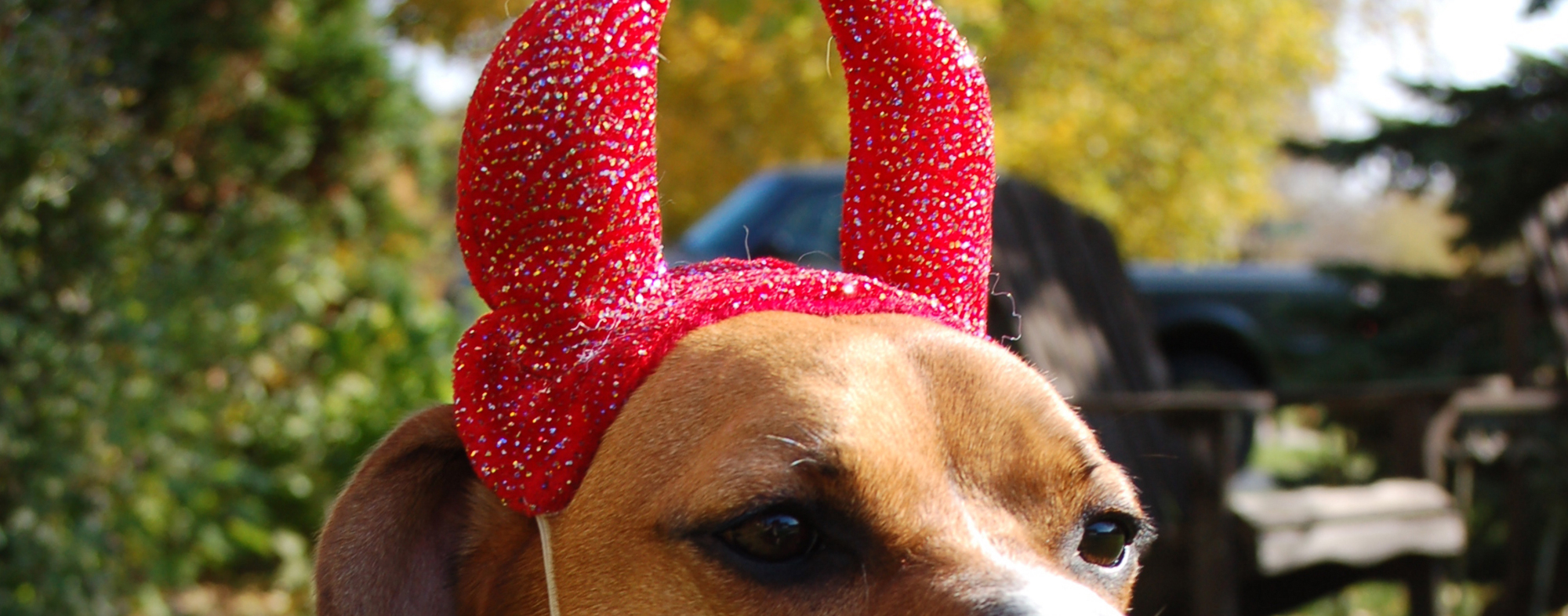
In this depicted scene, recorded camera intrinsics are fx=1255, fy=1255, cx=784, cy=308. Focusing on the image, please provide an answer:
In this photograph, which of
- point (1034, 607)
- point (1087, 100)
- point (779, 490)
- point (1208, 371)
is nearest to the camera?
point (1034, 607)

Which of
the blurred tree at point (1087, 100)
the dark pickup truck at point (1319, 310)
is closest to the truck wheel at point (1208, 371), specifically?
the dark pickup truck at point (1319, 310)

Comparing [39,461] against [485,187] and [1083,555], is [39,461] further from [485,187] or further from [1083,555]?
[1083,555]

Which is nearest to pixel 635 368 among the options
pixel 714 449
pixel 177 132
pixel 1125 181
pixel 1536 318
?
pixel 714 449

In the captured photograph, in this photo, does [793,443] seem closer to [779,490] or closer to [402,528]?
[779,490]

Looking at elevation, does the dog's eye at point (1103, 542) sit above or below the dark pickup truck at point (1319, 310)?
below

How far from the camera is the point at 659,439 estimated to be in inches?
70.7

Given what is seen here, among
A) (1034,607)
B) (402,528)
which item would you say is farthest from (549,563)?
(1034,607)

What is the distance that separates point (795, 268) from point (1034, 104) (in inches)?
565

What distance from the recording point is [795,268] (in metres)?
2.14

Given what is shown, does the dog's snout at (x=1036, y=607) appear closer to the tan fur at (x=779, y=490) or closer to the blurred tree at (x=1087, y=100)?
the tan fur at (x=779, y=490)

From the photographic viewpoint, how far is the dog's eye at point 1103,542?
200 centimetres

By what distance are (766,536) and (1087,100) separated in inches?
624

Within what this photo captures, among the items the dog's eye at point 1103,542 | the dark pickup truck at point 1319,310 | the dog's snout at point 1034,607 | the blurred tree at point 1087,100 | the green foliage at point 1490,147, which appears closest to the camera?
the dog's snout at point 1034,607

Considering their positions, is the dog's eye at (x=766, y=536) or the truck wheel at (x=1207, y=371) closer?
the dog's eye at (x=766, y=536)
